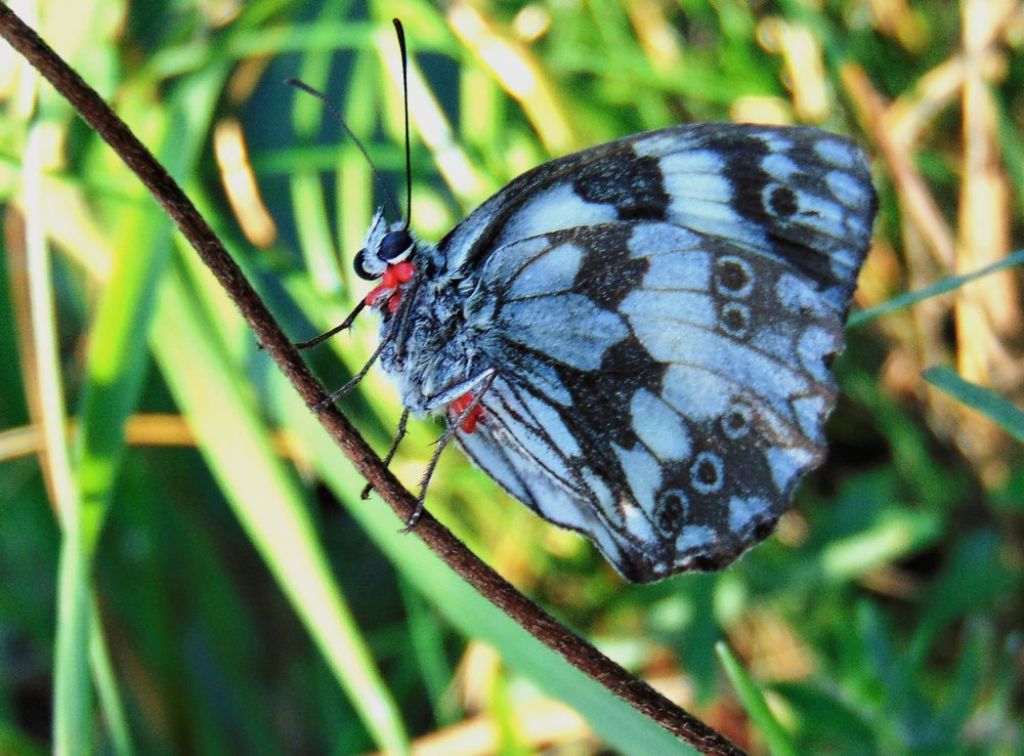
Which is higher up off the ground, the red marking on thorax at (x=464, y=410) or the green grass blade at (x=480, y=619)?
the red marking on thorax at (x=464, y=410)

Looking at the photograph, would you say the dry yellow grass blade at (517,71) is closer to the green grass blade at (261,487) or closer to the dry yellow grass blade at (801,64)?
the dry yellow grass blade at (801,64)

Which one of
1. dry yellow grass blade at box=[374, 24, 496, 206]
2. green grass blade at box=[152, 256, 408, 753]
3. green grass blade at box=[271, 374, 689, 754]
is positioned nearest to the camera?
green grass blade at box=[271, 374, 689, 754]

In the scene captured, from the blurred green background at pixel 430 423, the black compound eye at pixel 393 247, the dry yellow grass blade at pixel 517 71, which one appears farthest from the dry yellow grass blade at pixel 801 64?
the black compound eye at pixel 393 247

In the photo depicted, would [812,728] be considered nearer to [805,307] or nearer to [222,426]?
[805,307]

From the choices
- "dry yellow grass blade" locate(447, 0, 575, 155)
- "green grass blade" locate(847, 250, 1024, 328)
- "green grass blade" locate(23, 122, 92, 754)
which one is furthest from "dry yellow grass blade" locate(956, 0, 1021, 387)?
"green grass blade" locate(23, 122, 92, 754)

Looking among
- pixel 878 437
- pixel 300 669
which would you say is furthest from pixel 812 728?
pixel 300 669

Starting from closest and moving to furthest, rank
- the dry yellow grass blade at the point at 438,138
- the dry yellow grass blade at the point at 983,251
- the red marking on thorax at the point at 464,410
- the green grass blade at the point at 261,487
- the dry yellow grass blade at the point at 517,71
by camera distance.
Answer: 1. the red marking on thorax at the point at 464,410
2. the green grass blade at the point at 261,487
3. the dry yellow grass blade at the point at 438,138
4. the dry yellow grass blade at the point at 517,71
5. the dry yellow grass blade at the point at 983,251

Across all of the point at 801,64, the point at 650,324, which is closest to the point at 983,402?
the point at 650,324

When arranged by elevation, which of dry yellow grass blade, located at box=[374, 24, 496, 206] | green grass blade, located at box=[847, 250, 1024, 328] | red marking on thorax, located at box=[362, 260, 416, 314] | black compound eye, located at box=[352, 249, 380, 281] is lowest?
green grass blade, located at box=[847, 250, 1024, 328]

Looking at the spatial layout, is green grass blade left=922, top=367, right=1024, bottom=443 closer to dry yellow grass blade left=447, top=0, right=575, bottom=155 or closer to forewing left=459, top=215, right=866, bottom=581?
forewing left=459, top=215, right=866, bottom=581
